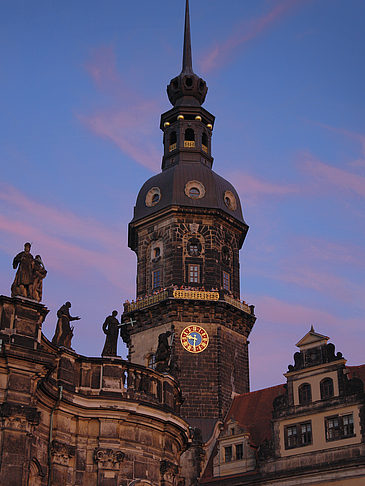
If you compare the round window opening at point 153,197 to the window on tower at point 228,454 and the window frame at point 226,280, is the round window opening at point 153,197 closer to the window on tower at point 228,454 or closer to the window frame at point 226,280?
the window frame at point 226,280

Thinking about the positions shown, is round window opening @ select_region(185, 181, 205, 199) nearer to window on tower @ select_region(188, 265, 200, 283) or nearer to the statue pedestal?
window on tower @ select_region(188, 265, 200, 283)

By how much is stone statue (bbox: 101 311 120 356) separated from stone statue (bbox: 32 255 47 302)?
5.26 metres

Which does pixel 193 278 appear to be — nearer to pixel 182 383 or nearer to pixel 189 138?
pixel 182 383

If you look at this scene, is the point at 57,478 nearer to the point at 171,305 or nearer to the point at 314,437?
the point at 314,437

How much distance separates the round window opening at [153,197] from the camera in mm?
60644

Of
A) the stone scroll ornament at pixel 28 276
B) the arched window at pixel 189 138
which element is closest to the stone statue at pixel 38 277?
the stone scroll ornament at pixel 28 276

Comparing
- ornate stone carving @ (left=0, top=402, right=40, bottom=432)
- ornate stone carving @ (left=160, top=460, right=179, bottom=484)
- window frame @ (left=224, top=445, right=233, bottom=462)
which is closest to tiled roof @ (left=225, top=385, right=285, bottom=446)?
window frame @ (left=224, top=445, right=233, bottom=462)

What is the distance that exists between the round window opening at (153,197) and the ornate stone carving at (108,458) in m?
30.7

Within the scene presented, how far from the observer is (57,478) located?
30.2m

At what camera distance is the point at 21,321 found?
28.8 meters

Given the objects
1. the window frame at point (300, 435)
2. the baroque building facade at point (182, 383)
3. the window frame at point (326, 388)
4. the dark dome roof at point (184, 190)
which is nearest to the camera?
the baroque building facade at point (182, 383)

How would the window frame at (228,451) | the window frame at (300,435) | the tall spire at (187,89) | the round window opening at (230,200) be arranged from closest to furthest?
the window frame at (300,435) → the window frame at (228,451) → the round window opening at (230,200) → the tall spire at (187,89)

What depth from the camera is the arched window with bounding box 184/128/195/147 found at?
210 ft

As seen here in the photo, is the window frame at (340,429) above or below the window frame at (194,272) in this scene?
below
